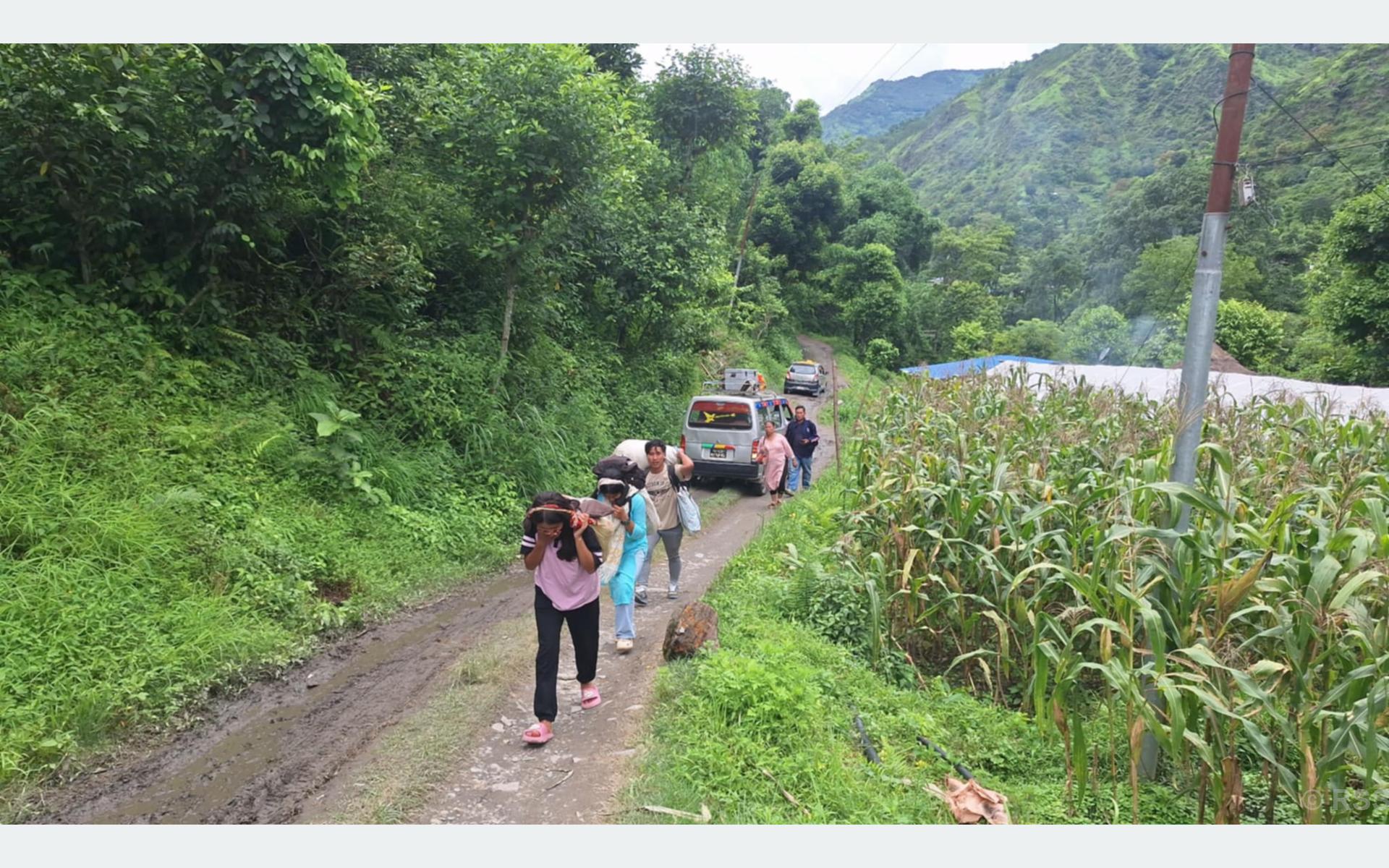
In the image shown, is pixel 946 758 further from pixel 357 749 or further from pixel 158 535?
pixel 158 535

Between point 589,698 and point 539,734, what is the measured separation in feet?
1.76

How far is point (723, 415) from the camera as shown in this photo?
1199cm

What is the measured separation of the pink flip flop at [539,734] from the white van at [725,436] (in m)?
7.66

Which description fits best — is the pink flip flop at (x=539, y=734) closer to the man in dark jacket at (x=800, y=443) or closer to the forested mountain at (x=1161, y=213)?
the forested mountain at (x=1161, y=213)

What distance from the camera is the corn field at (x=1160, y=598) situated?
2916 mm

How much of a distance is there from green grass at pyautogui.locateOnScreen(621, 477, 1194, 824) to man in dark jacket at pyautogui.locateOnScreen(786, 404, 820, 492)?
6302mm

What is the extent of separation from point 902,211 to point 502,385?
1492 inches

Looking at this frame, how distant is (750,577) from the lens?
6840mm

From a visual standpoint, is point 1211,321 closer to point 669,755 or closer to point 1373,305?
point 669,755

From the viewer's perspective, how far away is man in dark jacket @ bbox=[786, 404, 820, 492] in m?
11.7

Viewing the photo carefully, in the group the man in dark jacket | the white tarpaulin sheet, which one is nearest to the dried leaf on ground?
the man in dark jacket

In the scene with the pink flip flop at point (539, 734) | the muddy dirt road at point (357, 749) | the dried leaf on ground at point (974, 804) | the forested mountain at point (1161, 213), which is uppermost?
the forested mountain at point (1161, 213)

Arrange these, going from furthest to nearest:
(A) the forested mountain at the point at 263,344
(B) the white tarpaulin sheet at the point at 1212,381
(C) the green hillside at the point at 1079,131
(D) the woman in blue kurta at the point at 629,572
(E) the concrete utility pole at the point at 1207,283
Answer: (C) the green hillside at the point at 1079,131 → (B) the white tarpaulin sheet at the point at 1212,381 → (D) the woman in blue kurta at the point at 629,572 → (A) the forested mountain at the point at 263,344 → (E) the concrete utility pole at the point at 1207,283

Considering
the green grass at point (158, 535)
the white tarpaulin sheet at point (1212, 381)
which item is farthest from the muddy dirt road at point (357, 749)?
the white tarpaulin sheet at point (1212, 381)
